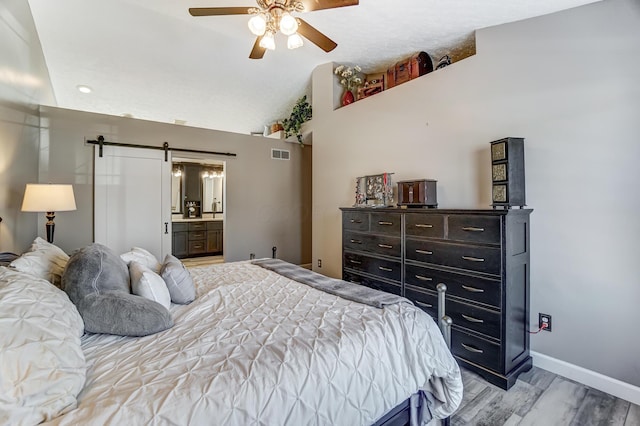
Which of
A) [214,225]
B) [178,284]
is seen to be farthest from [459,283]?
[214,225]

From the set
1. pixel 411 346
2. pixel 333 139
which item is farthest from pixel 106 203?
pixel 411 346

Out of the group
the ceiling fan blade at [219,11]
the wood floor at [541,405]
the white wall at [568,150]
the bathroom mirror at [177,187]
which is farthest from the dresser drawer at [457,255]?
the bathroom mirror at [177,187]

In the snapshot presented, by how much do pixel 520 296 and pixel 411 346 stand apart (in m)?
1.38

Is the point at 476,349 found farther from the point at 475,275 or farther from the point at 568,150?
the point at 568,150

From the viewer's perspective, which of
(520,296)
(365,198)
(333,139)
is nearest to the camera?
(520,296)

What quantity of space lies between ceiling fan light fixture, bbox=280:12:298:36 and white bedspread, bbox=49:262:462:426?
177 cm

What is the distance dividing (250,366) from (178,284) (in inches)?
38.5

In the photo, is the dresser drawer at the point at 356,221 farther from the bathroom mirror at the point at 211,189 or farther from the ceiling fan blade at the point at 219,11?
the bathroom mirror at the point at 211,189

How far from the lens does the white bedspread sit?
939mm

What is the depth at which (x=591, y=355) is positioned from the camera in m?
2.16

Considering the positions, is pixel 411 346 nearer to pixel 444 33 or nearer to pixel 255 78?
pixel 444 33

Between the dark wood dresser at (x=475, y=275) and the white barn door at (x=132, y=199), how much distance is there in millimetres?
3296

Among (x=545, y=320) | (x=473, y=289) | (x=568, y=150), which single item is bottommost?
(x=545, y=320)

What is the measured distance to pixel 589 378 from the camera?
2.14 meters
